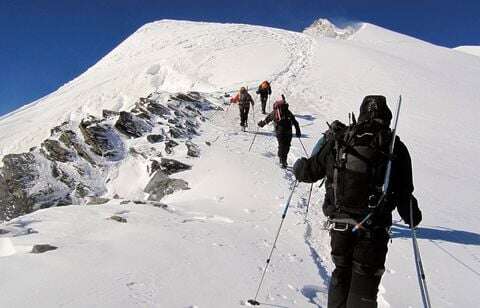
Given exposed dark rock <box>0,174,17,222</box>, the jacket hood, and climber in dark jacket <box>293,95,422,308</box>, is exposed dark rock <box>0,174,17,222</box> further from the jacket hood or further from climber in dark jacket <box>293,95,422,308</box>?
the jacket hood

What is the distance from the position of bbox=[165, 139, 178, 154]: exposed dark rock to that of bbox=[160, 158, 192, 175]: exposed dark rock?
154 centimetres

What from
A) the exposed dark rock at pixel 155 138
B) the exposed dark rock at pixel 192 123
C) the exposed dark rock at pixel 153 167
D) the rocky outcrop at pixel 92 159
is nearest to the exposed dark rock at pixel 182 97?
the rocky outcrop at pixel 92 159

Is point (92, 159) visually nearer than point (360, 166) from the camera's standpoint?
No

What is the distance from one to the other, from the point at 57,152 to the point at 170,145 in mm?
4057

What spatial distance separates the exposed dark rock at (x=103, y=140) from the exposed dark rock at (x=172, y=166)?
3271 mm

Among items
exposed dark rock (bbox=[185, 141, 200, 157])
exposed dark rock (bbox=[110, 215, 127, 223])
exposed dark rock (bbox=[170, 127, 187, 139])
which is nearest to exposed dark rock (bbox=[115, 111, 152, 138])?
exposed dark rock (bbox=[170, 127, 187, 139])

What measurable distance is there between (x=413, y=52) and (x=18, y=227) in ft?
155

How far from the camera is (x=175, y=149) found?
1476cm

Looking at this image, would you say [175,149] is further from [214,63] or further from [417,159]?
[214,63]

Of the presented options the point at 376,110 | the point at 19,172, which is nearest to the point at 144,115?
the point at 19,172

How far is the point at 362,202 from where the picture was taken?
3.81 metres

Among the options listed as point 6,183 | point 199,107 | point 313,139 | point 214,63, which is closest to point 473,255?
point 313,139

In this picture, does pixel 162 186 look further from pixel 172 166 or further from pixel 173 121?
pixel 173 121

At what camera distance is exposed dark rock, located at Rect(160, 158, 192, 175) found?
1271cm
